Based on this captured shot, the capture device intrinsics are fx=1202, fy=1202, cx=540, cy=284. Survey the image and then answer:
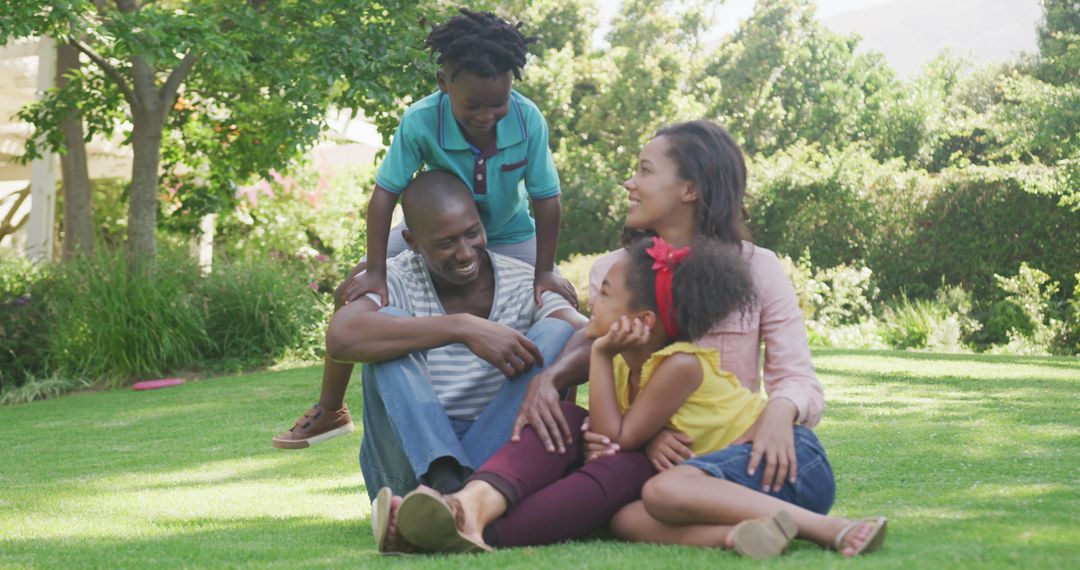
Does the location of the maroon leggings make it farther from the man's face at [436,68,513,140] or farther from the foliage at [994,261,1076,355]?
the foliage at [994,261,1076,355]

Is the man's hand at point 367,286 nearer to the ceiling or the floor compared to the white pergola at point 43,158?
nearer to the floor

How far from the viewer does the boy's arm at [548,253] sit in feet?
13.8

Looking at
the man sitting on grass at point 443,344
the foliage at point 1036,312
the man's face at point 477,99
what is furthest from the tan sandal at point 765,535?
the foliage at point 1036,312

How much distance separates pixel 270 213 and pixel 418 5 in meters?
5.71

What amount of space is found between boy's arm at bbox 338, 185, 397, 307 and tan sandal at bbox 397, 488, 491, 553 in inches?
41.3

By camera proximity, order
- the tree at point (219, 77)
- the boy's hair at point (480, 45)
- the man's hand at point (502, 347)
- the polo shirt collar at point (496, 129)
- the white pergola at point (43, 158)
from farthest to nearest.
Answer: the white pergola at point (43, 158) < the tree at point (219, 77) < the polo shirt collar at point (496, 129) < the boy's hair at point (480, 45) < the man's hand at point (502, 347)

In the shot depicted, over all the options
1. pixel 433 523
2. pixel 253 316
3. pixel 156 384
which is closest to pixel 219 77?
pixel 253 316

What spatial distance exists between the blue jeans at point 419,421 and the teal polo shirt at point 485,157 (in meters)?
0.74

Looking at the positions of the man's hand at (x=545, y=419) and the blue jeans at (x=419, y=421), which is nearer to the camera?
the man's hand at (x=545, y=419)

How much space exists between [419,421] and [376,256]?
91 cm

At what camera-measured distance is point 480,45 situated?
13.7 ft

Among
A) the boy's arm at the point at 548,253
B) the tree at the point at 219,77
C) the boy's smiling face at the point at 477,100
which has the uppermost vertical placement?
the tree at the point at 219,77

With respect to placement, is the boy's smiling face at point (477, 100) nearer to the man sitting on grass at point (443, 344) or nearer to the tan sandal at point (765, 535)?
the man sitting on grass at point (443, 344)

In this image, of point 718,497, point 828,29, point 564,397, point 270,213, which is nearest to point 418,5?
point 270,213
